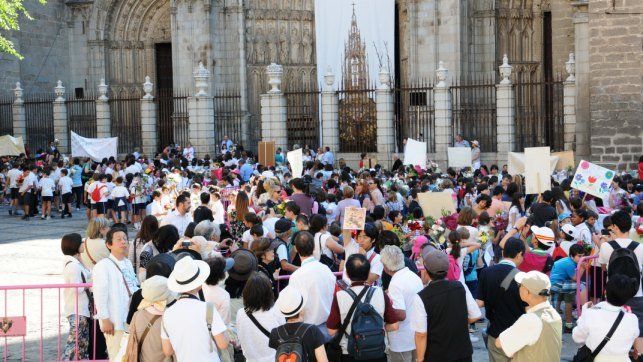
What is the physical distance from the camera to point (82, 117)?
33344 mm

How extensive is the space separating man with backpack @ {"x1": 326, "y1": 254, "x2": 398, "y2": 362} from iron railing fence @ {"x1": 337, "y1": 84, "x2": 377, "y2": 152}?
20.5 m

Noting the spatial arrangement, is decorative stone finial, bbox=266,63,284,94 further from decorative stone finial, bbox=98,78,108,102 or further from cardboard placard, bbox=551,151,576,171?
cardboard placard, bbox=551,151,576,171

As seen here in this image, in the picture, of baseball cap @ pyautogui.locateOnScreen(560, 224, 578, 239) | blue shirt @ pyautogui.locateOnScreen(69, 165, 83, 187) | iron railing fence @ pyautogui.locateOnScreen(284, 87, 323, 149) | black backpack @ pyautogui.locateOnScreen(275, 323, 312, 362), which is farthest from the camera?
iron railing fence @ pyautogui.locateOnScreen(284, 87, 323, 149)

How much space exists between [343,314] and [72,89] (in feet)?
97.2

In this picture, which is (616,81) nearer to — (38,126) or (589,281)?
(589,281)

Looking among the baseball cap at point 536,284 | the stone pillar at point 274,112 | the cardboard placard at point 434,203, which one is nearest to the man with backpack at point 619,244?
the baseball cap at point 536,284

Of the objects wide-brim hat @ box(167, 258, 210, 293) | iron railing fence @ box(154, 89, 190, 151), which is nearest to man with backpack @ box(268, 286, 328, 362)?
wide-brim hat @ box(167, 258, 210, 293)

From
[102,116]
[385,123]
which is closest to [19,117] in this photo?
[102,116]

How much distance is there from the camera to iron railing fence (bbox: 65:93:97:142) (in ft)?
108

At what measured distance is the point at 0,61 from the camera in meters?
34.8

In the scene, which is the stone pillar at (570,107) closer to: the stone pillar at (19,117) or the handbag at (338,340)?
the stone pillar at (19,117)

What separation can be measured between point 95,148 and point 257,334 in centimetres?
2197

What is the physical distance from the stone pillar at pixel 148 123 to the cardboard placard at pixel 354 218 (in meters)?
20.1

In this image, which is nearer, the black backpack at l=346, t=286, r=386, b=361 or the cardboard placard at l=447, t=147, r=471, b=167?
the black backpack at l=346, t=286, r=386, b=361
